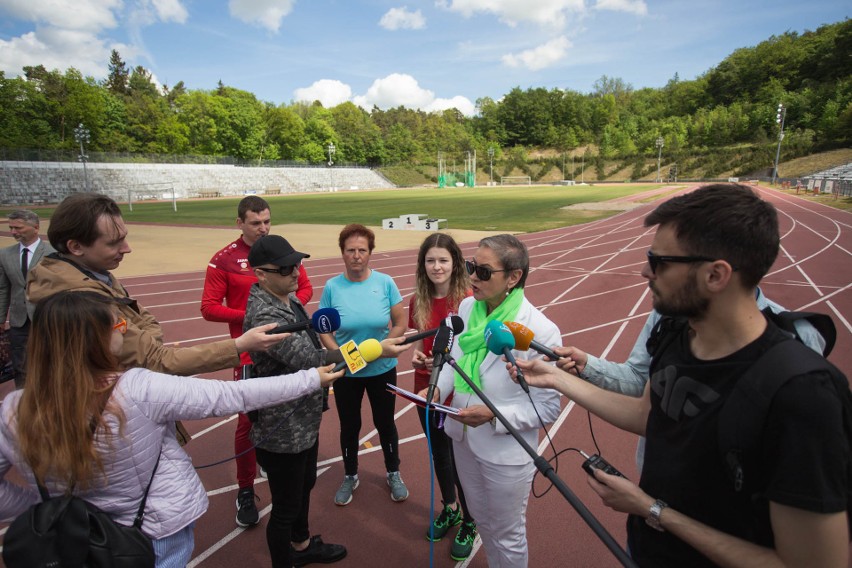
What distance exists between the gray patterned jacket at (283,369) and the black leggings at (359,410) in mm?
808

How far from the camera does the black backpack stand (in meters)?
1.08

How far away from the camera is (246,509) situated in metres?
3.33

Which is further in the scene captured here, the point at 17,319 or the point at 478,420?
the point at 17,319

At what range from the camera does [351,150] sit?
3514 inches

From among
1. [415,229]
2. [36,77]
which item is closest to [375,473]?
[415,229]

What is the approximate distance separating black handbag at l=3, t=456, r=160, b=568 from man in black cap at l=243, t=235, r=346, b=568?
0.85 metres

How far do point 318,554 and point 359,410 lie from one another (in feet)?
3.26

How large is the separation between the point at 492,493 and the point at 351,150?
9251 cm

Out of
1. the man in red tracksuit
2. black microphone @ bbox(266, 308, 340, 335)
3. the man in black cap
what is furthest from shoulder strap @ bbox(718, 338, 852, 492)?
the man in red tracksuit

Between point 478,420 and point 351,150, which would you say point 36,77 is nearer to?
point 351,150

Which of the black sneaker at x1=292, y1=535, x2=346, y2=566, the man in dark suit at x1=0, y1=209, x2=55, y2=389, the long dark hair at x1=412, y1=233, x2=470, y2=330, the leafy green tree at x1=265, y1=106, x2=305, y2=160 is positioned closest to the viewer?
the black sneaker at x1=292, y1=535, x2=346, y2=566

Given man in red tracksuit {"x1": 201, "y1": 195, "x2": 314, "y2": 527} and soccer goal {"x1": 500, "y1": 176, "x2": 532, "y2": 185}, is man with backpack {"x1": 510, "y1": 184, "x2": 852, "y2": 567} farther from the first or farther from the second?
soccer goal {"x1": 500, "y1": 176, "x2": 532, "y2": 185}

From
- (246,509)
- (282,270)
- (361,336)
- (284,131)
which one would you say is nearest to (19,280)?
(246,509)

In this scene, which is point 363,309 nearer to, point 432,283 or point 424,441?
point 432,283
